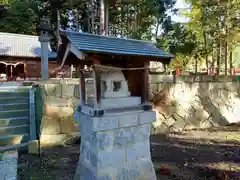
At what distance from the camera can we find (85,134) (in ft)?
9.79

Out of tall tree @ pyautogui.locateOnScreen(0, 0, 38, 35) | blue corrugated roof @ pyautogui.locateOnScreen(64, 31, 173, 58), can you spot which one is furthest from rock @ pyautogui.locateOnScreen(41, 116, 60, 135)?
tall tree @ pyautogui.locateOnScreen(0, 0, 38, 35)

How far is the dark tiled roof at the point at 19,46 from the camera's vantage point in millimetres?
17234

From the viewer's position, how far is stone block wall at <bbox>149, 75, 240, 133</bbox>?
243 inches

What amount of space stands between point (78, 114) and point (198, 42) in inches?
402

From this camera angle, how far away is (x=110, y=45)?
2.69 meters

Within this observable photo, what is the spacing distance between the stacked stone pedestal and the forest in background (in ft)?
22.4

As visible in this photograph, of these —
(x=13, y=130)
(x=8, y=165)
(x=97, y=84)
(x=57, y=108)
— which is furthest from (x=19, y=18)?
(x=97, y=84)

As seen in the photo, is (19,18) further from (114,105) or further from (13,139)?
(114,105)

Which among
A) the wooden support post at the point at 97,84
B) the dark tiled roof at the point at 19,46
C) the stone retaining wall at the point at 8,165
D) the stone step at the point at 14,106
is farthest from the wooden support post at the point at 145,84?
the dark tiled roof at the point at 19,46

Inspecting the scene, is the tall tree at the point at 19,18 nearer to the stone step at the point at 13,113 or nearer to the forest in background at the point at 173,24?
the forest in background at the point at 173,24

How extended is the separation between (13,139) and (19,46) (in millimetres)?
15296

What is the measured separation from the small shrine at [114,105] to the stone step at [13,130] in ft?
8.24

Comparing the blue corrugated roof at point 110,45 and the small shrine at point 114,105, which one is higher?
the blue corrugated roof at point 110,45

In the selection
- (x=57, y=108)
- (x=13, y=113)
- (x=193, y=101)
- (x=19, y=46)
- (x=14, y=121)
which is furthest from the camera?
(x=19, y=46)
